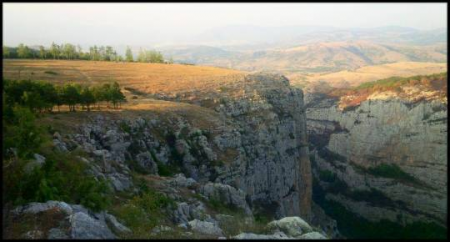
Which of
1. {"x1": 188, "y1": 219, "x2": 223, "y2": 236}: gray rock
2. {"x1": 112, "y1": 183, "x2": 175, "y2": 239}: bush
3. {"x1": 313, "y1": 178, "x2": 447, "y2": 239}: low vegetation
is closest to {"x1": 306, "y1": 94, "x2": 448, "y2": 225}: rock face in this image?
{"x1": 313, "y1": 178, "x2": 447, "y2": 239}: low vegetation

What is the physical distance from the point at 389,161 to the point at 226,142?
4724cm

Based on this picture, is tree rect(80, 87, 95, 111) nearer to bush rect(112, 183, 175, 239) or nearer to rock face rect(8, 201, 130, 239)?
bush rect(112, 183, 175, 239)

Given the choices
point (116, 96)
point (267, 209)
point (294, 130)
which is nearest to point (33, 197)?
point (116, 96)

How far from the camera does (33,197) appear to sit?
711 inches

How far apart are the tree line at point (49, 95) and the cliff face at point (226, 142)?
334 centimetres

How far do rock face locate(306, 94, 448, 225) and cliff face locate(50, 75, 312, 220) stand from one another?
17599 millimetres

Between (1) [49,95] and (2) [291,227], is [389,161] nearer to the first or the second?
(1) [49,95]

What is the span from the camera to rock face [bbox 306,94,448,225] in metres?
71.6

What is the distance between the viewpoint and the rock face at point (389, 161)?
71.6 metres

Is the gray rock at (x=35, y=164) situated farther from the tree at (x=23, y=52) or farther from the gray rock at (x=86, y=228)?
the tree at (x=23, y=52)

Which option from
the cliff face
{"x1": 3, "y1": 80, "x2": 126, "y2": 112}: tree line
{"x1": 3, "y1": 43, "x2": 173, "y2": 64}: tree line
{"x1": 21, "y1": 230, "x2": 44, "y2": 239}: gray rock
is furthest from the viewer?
{"x1": 3, "y1": 43, "x2": 173, "y2": 64}: tree line

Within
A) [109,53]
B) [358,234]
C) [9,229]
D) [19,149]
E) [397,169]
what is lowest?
[358,234]

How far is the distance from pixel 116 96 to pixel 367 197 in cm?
5544

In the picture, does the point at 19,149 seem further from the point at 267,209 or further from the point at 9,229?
the point at 267,209
